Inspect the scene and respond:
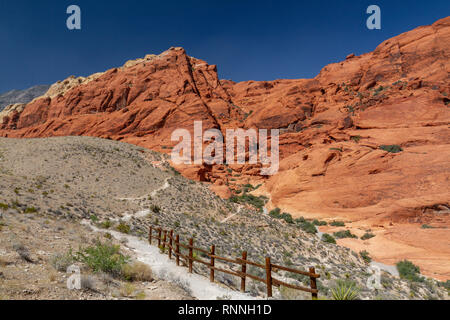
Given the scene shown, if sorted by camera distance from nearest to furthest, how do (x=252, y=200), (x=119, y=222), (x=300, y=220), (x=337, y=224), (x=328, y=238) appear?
(x=119, y=222) → (x=328, y=238) → (x=337, y=224) → (x=300, y=220) → (x=252, y=200)

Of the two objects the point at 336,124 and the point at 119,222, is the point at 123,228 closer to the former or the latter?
the point at 119,222

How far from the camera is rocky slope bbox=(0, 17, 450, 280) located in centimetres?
2322

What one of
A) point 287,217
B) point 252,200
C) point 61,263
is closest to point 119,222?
point 61,263

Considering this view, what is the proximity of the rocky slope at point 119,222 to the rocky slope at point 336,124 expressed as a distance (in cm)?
456

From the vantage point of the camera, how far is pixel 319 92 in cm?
5359

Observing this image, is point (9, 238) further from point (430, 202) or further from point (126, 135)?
point (126, 135)

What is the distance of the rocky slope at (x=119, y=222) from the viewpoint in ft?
21.1

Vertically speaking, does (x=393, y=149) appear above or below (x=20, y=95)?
below

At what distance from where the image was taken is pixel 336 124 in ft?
137

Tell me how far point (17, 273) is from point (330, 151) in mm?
33847

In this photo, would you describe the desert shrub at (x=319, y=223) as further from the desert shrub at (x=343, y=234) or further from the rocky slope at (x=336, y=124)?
the desert shrub at (x=343, y=234)

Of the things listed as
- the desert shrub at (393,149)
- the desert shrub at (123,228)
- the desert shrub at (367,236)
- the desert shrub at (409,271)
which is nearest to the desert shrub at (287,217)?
the desert shrub at (367,236)

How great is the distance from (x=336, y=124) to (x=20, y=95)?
18412 cm
